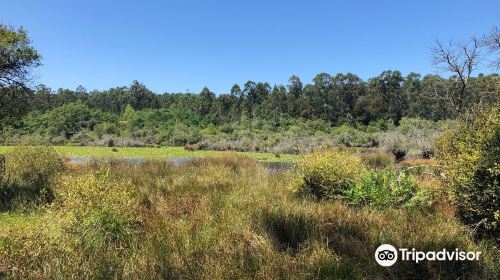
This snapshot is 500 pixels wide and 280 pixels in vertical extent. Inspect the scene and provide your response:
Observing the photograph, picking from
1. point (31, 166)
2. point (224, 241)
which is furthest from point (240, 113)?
point (224, 241)

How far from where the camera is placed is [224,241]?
4.45 metres

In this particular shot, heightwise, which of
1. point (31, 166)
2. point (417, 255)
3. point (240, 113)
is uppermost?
point (240, 113)

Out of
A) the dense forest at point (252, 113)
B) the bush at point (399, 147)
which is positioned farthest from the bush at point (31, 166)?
the bush at point (399, 147)

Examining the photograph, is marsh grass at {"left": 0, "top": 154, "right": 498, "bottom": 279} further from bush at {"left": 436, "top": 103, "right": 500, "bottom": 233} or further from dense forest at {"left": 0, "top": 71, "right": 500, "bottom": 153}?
dense forest at {"left": 0, "top": 71, "right": 500, "bottom": 153}

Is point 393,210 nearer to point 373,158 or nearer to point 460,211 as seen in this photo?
point 460,211

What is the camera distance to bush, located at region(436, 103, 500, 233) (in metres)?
4.77

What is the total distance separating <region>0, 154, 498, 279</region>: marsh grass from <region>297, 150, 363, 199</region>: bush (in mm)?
1403

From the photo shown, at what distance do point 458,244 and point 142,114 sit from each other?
6484 cm

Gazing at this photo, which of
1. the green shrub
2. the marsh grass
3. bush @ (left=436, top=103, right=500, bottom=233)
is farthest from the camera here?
the green shrub

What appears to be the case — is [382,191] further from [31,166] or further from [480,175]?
[31,166]

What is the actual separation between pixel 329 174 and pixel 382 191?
1.26 metres

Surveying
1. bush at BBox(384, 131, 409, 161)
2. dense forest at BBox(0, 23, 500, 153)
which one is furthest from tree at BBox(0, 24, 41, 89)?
bush at BBox(384, 131, 409, 161)

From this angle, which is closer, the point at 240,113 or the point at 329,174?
the point at 329,174

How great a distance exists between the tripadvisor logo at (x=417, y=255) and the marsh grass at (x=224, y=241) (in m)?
0.09
